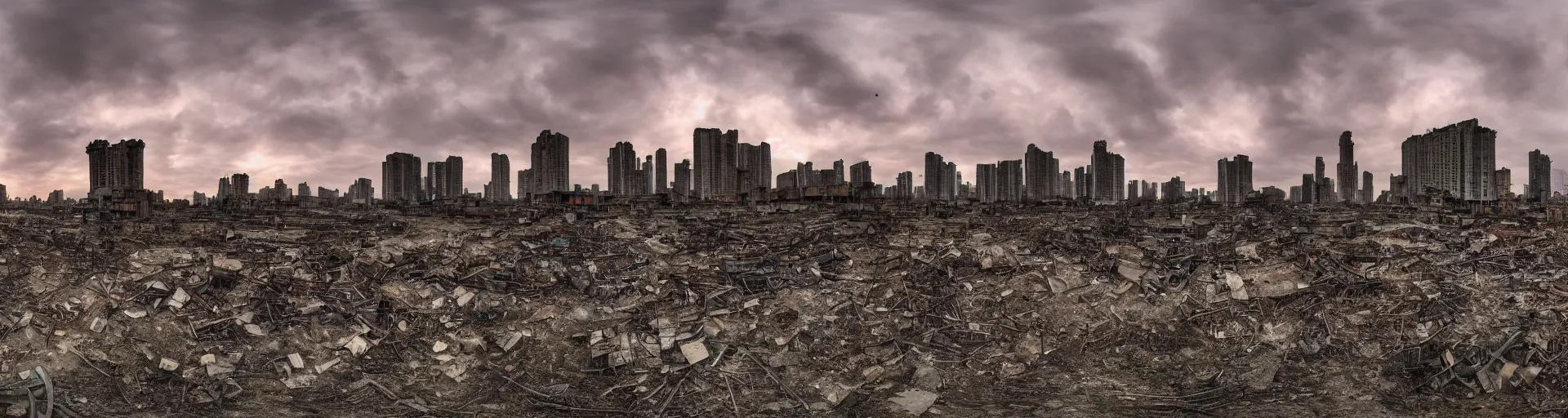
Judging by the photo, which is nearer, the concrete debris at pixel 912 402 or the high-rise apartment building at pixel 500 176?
the concrete debris at pixel 912 402

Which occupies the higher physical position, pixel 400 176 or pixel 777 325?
pixel 400 176

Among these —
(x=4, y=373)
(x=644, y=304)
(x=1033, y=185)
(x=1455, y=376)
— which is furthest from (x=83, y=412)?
(x=1033, y=185)

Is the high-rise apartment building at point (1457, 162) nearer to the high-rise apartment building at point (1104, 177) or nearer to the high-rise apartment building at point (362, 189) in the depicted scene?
the high-rise apartment building at point (1104, 177)

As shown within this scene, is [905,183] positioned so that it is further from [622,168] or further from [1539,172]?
[1539,172]

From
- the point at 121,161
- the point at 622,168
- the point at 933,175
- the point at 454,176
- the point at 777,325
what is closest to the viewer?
the point at 777,325

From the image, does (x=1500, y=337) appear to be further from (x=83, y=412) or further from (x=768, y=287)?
(x=83, y=412)

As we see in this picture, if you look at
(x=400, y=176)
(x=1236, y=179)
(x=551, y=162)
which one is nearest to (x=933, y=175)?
(x=1236, y=179)

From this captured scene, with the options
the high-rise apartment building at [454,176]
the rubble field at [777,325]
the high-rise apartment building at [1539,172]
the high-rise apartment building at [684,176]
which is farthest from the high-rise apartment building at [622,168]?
the high-rise apartment building at [1539,172]
